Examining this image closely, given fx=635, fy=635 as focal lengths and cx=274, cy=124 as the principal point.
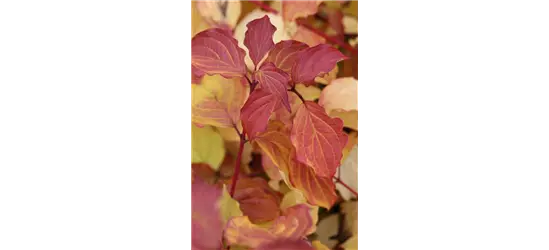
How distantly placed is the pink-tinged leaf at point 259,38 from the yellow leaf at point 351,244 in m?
0.47

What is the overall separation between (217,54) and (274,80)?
0.15m

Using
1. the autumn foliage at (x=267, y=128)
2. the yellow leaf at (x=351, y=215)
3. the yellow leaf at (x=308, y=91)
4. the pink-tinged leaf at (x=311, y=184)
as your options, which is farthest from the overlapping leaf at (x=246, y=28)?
the yellow leaf at (x=351, y=215)

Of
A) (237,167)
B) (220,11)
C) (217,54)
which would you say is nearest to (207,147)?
(237,167)

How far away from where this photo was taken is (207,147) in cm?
149

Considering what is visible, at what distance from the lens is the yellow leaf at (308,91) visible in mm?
1506

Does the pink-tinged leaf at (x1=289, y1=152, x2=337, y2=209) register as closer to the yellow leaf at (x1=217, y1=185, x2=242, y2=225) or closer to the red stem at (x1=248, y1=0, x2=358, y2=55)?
the yellow leaf at (x1=217, y1=185, x2=242, y2=225)

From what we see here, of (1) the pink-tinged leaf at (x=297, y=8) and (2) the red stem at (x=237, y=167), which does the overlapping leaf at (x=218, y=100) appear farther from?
(1) the pink-tinged leaf at (x=297, y=8)

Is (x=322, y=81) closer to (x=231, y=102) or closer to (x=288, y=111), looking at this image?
(x=288, y=111)

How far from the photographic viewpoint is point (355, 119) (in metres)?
1.51

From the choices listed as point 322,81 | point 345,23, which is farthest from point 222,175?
point 345,23

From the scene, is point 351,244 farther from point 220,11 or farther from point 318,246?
point 220,11

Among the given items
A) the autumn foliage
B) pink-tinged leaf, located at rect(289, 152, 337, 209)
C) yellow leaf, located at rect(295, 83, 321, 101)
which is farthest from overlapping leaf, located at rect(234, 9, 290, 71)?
pink-tinged leaf, located at rect(289, 152, 337, 209)

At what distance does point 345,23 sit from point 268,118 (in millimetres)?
290

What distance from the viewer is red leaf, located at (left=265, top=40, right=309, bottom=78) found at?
150 cm
